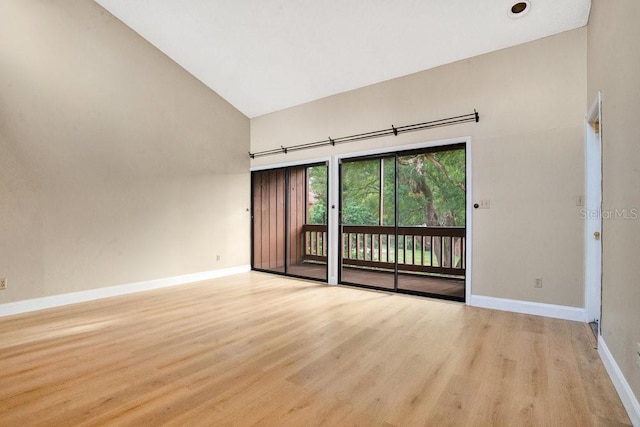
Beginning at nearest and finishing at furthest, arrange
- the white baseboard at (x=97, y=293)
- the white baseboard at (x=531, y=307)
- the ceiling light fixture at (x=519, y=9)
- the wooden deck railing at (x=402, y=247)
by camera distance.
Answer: the ceiling light fixture at (x=519, y=9)
the white baseboard at (x=531, y=307)
the white baseboard at (x=97, y=293)
the wooden deck railing at (x=402, y=247)

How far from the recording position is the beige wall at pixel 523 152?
3174mm

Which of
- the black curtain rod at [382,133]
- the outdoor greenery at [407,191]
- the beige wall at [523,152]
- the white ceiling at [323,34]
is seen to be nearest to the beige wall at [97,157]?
the white ceiling at [323,34]

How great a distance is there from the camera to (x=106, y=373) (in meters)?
2.07

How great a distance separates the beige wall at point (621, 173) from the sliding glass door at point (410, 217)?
166 centimetres

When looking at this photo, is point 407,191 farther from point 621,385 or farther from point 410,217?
point 621,385

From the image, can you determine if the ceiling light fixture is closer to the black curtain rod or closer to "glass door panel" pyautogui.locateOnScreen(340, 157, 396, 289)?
the black curtain rod

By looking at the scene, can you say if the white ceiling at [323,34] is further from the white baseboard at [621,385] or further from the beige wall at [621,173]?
the white baseboard at [621,385]

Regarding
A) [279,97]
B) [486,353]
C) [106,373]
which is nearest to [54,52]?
[279,97]

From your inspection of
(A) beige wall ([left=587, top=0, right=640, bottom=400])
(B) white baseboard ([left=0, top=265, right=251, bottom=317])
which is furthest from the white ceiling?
(B) white baseboard ([left=0, top=265, right=251, bottom=317])

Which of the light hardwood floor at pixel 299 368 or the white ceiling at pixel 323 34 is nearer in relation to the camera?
the light hardwood floor at pixel 299 368

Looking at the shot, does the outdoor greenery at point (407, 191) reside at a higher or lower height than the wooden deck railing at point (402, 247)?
higher

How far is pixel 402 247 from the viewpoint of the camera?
5.61 m

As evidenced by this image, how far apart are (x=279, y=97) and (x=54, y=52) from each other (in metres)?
2.91

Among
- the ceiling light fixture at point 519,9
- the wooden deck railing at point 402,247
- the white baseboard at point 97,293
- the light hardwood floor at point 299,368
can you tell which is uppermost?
the ceiling light fixture at point 519,9
